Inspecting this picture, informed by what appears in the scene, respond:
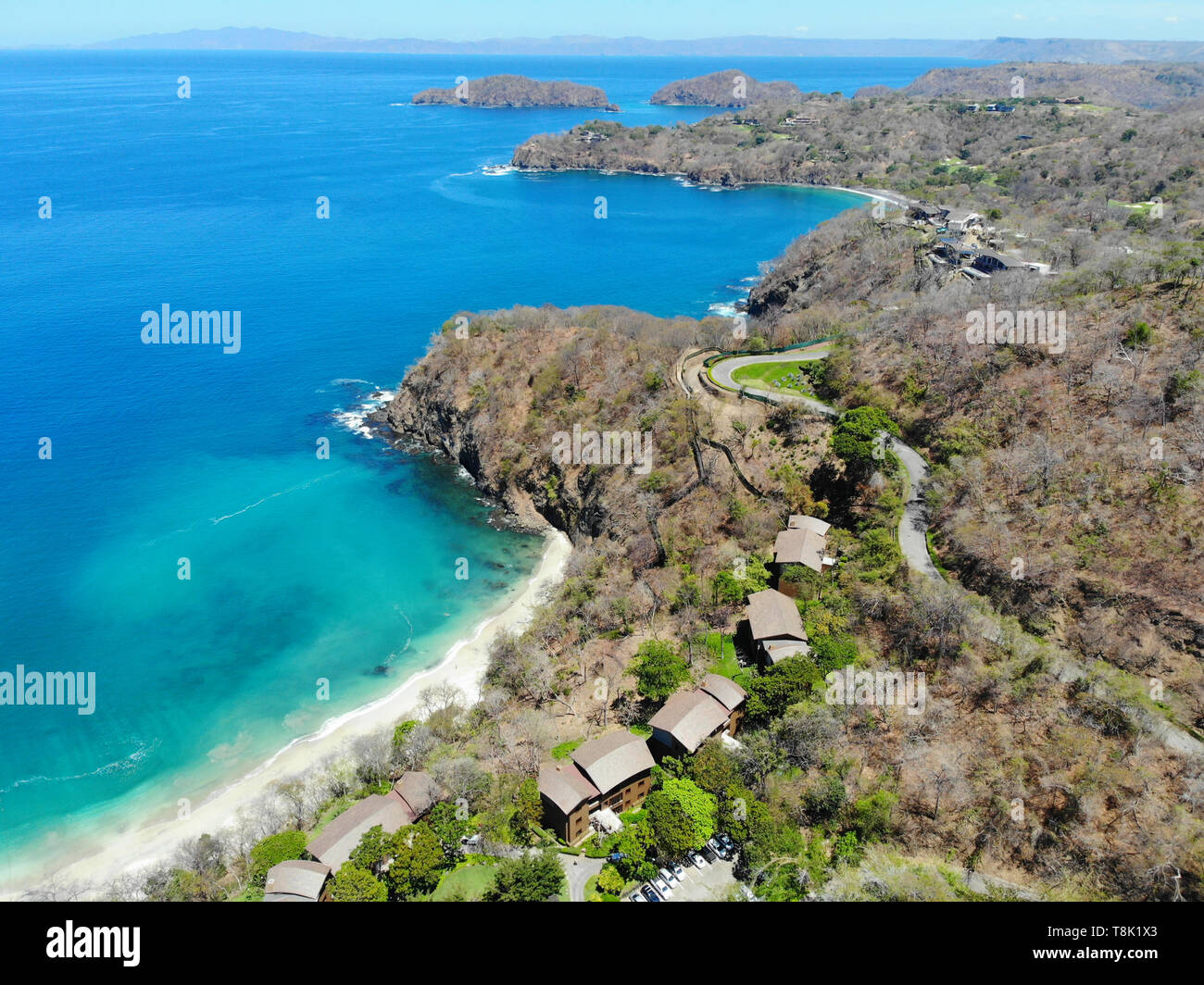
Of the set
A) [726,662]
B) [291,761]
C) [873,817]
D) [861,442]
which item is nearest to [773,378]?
[861,442]

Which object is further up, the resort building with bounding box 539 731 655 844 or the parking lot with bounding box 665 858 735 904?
the resort building with bounding box 539 731 655 844

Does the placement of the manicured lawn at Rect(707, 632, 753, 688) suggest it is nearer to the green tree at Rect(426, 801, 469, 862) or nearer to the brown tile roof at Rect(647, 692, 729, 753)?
the brown tile roof at Rect(647, 692, 729, 753)

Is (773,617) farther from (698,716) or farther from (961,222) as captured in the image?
(961,222)

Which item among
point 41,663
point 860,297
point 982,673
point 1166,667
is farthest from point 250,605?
point 860,297

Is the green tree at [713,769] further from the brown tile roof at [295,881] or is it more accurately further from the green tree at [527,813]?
the brown tile roof at [295,881]

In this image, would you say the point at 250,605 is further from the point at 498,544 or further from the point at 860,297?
the point at 860,297

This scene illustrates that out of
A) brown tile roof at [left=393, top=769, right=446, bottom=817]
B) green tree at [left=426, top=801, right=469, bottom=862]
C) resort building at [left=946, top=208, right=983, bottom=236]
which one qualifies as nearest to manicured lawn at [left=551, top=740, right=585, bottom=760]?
brown tile roof at [left=393, top=769, right=446, bottom=817]

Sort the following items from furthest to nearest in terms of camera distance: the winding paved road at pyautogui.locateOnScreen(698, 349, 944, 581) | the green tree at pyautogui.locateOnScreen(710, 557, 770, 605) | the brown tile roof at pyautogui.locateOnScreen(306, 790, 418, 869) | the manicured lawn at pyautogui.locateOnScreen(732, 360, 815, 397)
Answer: the manicured lawn at pyautogui.locateOnScreen(732, 360, 815, 397), the green tree at pyautogui.locateOnScreen(710, 557, 770, 605), the winding paved road at pyautogui.locateOnScreen(698, 349, 944, 581), the brown tile roof at pyautogui.locateOnScreen(306, 790, 418, 869)
